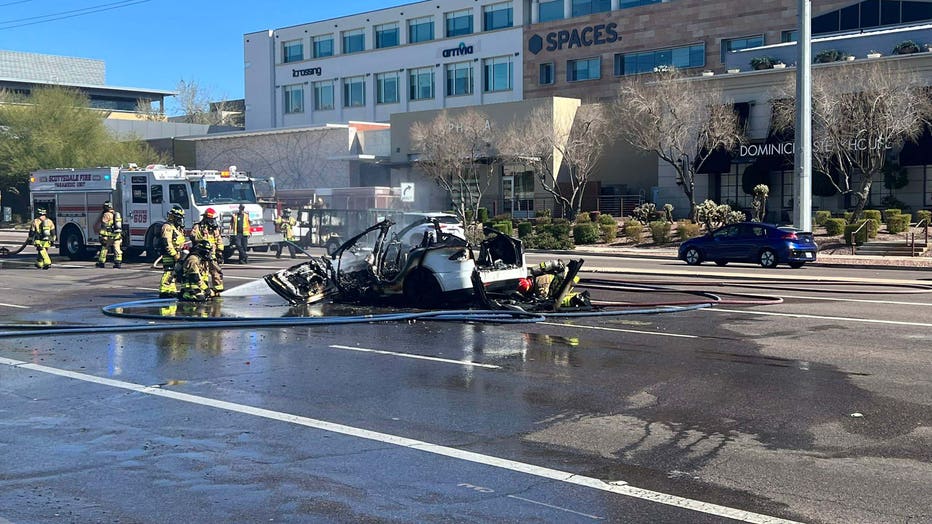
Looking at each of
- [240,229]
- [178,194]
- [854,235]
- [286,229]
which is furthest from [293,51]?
[854,235]

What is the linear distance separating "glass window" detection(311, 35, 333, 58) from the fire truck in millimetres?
50224

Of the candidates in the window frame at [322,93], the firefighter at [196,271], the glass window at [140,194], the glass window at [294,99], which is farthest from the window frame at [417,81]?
the firefighter at [196,271]

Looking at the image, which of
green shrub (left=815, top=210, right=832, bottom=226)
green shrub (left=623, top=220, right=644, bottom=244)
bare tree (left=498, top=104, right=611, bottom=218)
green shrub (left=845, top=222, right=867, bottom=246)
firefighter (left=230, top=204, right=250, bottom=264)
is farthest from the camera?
bare tree (left=498, top=104, right=611, bottom=218)

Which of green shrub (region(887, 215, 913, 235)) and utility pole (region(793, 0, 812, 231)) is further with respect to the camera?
green shrub (region(887, 215, 913, 235))

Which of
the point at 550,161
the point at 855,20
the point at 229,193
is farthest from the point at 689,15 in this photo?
the point at 229,193

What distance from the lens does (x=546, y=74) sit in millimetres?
Answer: 66312

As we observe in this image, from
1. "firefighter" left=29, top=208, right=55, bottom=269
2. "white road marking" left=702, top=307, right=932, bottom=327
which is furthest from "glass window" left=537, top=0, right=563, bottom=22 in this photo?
"white road marking" left=702, top=307, right=932, bottom=327

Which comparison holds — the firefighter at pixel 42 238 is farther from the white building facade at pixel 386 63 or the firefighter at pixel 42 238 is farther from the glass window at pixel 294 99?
the glass window at pixel 294 99

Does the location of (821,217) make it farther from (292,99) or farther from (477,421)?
(292,99)

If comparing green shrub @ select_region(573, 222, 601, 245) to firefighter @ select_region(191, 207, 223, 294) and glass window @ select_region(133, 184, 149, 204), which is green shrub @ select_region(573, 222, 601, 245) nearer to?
glass window @ select_region(133, 184, 149, 204)

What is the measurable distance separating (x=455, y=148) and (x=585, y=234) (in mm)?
12482

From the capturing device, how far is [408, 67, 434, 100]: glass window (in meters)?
71.8

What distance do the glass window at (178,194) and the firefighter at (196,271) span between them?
1071 cm

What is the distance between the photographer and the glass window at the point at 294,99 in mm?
79812
